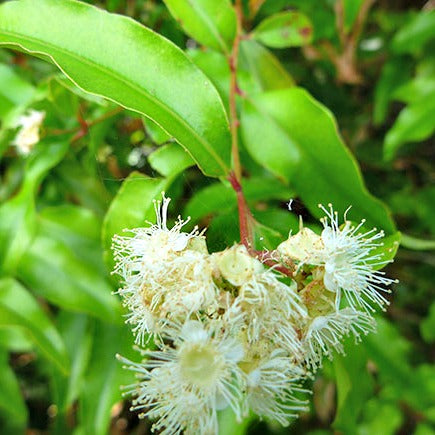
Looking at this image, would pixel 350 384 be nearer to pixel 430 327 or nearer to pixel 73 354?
pixel 73 354

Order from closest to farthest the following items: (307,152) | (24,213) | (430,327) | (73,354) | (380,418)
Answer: (307,152) < (24,213) < (73,354) < (380,418) < (430,327)

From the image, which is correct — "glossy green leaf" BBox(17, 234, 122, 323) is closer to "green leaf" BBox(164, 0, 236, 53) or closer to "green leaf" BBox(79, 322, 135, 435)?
"green leaf" BBox(79, 322, 135, 435)

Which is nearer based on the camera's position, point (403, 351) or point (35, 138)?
point (35, 138)

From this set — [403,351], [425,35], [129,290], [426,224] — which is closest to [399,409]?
[403,351]

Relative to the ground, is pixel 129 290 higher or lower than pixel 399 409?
higher

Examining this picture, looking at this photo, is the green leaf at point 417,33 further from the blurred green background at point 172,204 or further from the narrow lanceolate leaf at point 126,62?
the narrow lanceolate leaf at point 126,62

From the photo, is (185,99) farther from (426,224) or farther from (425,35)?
(426,224)

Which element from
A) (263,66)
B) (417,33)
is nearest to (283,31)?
(263,66)
